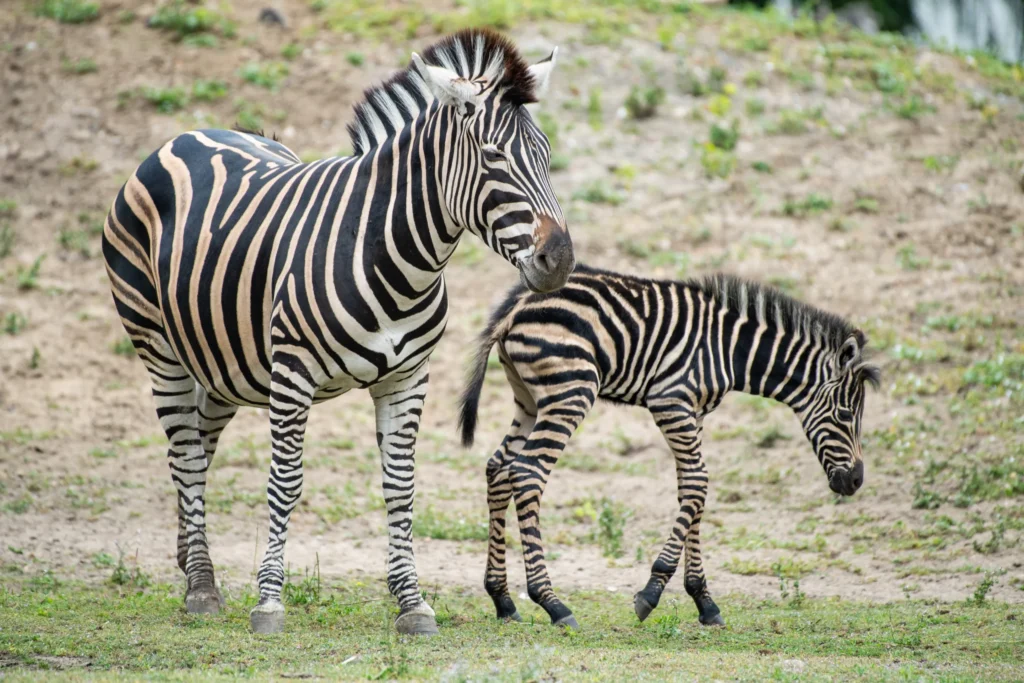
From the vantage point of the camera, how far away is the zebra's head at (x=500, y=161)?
559 centimetres

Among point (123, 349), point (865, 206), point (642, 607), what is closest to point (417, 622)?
point (642, 607)

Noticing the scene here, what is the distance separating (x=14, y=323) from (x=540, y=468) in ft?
26.4

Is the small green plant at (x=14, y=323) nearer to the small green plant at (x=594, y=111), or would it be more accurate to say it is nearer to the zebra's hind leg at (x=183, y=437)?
the zebra's hind leg at (x=183, y=437)

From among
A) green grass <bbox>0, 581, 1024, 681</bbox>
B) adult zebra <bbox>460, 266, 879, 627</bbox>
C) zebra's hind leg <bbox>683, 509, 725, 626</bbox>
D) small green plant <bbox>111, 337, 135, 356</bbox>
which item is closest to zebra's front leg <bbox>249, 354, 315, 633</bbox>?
green grass <bbox>0, 581, 1024, 681</bbox>

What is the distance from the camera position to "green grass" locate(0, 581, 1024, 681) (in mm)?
5137

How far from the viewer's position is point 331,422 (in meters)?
11.6

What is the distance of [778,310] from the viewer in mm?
7727

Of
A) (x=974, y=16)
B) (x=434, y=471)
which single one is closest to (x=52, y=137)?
(x=434, y=471)

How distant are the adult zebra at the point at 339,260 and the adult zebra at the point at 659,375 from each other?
0.83 meters

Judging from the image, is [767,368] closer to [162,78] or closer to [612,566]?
[612,566]

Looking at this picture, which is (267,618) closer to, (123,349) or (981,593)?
(981,593)

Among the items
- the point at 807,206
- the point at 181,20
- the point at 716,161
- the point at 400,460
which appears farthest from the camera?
the point at 181,20

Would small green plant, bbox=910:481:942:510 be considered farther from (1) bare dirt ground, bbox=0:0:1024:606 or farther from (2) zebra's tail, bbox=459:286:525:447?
(2) zebra's tail, bbox=459:286:525:447

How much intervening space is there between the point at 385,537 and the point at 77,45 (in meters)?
11.6
